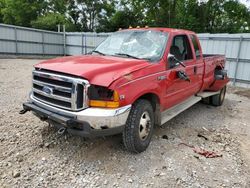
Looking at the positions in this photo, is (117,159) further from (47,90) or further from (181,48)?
(181,48)

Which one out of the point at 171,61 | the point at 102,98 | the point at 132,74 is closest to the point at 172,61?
the point at 171,61

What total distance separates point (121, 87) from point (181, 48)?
8.08ft

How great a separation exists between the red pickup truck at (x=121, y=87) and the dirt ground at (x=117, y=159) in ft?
1.31

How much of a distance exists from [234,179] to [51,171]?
8.55 ft

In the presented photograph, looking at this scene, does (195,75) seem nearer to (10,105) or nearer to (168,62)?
(168,62)

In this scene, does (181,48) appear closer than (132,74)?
No

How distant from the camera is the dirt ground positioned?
10.2ft

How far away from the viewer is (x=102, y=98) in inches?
122

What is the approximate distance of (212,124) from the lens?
17.9 feet

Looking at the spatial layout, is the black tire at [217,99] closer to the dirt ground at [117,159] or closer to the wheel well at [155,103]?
the dirt ground at [117,159]

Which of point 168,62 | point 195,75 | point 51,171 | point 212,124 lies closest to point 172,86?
point 168,62

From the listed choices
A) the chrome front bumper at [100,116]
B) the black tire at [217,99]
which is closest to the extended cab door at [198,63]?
the black tire at [217,99]

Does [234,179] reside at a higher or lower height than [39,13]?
lower

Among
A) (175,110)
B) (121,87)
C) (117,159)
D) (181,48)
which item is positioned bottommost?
(117,159)
